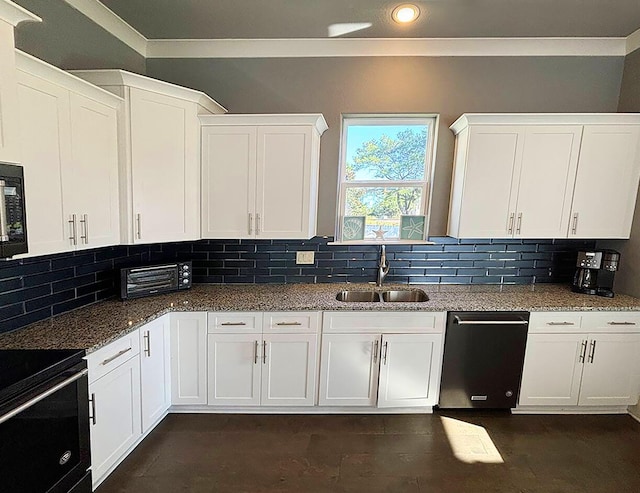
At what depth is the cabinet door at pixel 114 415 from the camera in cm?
167

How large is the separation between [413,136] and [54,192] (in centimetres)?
257

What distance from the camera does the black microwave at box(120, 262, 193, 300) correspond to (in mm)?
2264

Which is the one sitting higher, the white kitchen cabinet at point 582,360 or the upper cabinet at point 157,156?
the upper cabinet at point 157,156

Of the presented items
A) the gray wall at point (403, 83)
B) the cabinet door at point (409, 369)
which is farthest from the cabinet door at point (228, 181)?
the cabinet door at point (409, 369)

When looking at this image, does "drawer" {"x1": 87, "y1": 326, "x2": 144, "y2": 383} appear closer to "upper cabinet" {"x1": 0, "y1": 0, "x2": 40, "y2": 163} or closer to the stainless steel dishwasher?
"upper cabinet" {"x1": 0, "y1": 0, "x2": 40, "y2": 163}

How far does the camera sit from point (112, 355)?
1.74 meters

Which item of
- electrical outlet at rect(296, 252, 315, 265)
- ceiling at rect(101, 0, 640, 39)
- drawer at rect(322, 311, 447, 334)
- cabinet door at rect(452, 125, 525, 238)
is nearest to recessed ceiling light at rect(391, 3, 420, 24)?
ceiling at rect(101, 0, 640, 39)

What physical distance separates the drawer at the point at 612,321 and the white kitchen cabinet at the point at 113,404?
10.1 ft

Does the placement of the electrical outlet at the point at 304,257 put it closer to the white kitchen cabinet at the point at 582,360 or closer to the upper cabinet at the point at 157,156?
the upper cabinet at the point at 157,156

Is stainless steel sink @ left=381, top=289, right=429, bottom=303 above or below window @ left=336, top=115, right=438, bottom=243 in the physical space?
below

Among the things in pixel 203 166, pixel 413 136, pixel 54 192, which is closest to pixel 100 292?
pixel 54 192

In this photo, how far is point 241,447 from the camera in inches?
83.0

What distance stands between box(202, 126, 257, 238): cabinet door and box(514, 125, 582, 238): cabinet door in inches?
82.4

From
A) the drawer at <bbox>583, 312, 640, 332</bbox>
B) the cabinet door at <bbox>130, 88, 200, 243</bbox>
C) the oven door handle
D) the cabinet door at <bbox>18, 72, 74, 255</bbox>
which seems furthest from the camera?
the drawer at <bbox>583, 312, 640, 332</bbox>
